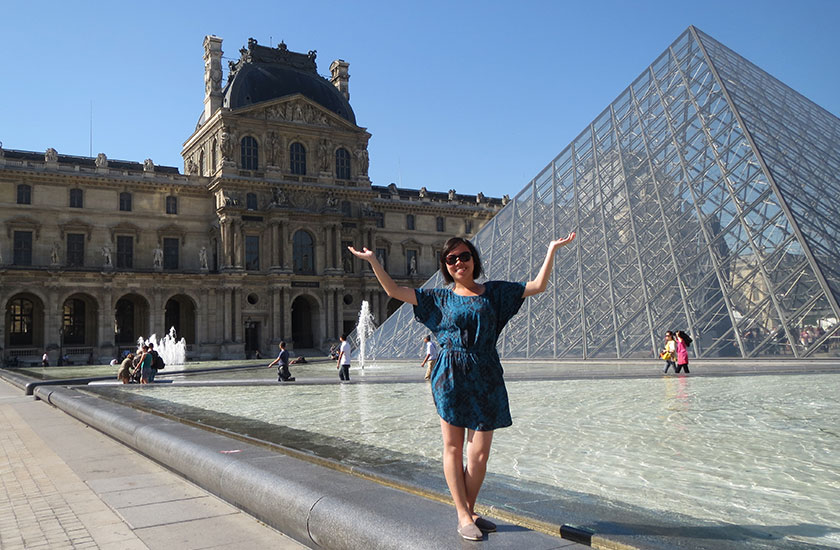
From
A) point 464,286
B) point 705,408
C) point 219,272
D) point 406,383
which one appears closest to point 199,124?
point 219,272

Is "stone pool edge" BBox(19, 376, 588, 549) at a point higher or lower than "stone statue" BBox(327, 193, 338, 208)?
lower

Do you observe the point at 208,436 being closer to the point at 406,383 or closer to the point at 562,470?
the point at 562,470

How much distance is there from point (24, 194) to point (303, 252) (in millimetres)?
17213

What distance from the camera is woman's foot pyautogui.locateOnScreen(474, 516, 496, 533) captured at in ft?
11.5

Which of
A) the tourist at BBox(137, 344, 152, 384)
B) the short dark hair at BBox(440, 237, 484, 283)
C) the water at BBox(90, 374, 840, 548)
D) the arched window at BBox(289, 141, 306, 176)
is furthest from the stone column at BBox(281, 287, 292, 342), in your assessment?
the short dark hair at BBox(440, 237, 484, 283)

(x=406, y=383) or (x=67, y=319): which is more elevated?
(x=67, y=319)

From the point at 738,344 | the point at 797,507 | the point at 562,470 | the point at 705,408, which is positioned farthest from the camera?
the point at 738,344

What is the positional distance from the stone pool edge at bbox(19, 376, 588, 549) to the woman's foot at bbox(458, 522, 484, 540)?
44 millimetres

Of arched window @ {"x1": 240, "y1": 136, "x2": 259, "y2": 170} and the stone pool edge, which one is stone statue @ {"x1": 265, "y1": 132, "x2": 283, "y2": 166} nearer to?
arched window @ {"x1": 240, "y1": 136, "x2": 259, "y2": 170}

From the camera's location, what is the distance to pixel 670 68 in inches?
1063

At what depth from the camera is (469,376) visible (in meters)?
3.53

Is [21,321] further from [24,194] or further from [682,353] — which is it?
[682,353]

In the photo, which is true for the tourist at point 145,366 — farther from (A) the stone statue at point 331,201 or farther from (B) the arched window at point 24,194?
(A) the stone statue at point 331,201

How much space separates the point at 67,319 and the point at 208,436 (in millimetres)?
42616
